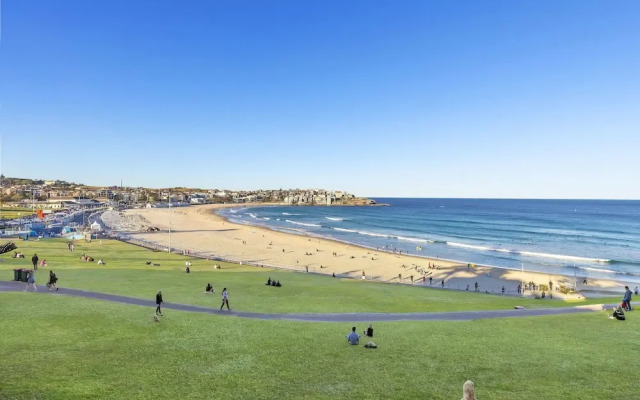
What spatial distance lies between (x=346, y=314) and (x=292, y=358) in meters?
6.43

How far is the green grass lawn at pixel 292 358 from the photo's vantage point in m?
9.63

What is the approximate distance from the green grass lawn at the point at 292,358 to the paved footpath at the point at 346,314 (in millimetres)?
1189

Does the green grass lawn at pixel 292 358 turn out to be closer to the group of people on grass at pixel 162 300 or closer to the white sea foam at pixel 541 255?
the group of people on grass at pixel 162 300

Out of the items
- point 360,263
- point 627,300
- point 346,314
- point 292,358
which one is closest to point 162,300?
point 346,314

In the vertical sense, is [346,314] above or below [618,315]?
below

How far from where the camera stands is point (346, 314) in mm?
17875

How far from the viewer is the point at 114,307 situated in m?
16.6

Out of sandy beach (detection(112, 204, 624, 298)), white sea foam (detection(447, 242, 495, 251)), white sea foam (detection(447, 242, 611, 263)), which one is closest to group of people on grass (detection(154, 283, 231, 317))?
sandy beach (detection(112, 204, 624, 298))

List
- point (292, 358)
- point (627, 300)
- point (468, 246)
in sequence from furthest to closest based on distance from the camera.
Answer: point (468, 246)
point (627, 300)
point (292, 358)

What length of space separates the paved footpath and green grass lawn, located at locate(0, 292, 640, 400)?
1.19 m

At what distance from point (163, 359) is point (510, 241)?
251 feet

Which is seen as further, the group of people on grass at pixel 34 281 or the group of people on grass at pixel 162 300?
the group of people on grass at pixel 34 281

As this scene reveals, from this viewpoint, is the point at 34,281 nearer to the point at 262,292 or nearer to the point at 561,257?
the point at 262,292

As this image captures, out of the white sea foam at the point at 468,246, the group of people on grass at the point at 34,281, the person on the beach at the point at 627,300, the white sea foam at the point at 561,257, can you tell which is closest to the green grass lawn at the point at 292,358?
the person on the beach at the point at 627,300
